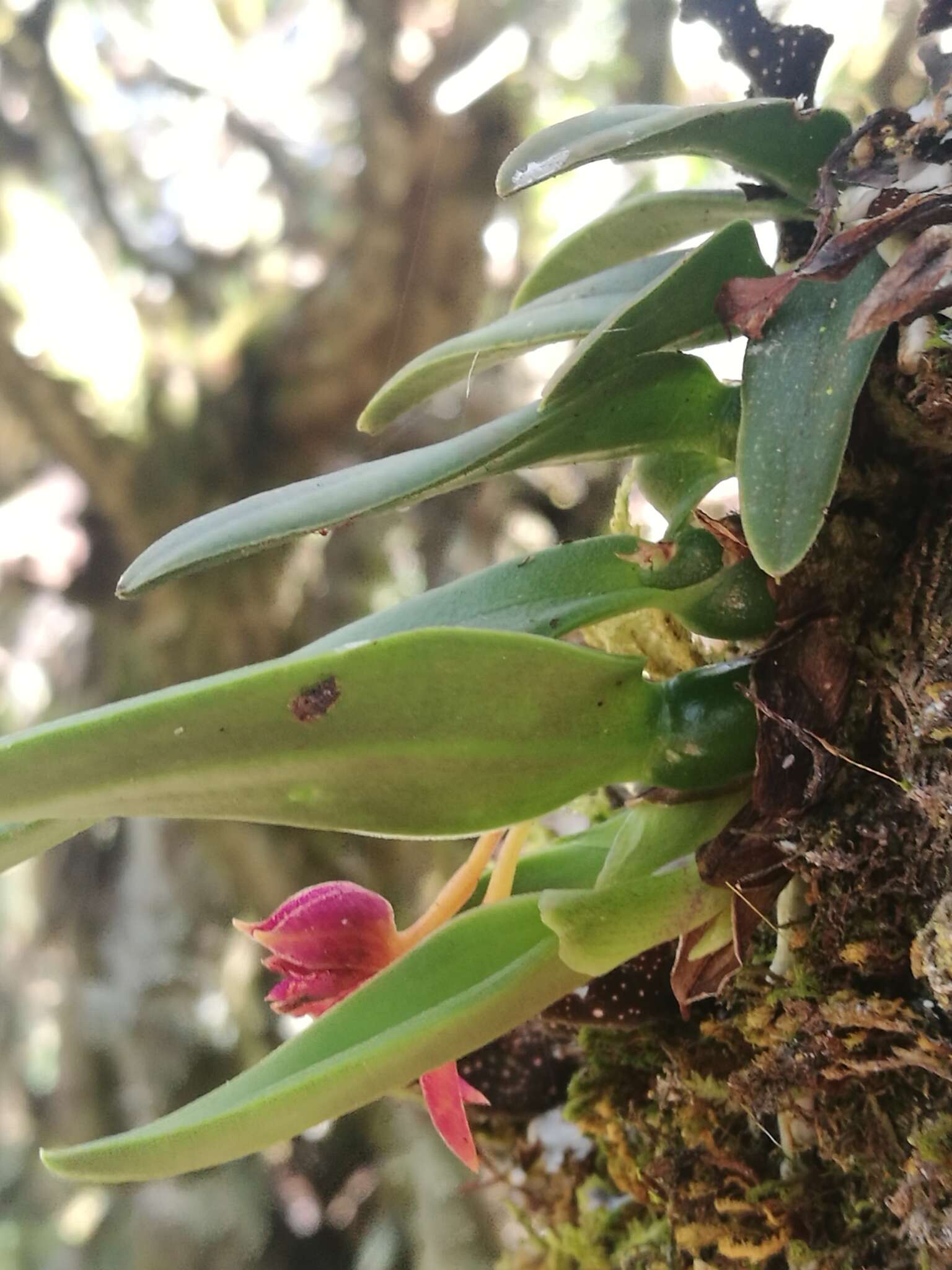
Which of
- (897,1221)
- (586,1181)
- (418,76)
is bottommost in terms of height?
(586,1181)

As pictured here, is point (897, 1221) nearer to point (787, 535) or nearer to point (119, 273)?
point (787, 535)

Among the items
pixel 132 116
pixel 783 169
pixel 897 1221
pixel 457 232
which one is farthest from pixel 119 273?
pixel 897 1221

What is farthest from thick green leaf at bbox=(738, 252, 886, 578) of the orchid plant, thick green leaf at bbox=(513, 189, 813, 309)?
thick green leaf at bbox=(513, 189, 813, 309)

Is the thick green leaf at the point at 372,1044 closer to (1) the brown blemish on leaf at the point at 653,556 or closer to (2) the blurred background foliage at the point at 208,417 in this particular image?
(1) the brown blemish on leaf at the point at 653,556

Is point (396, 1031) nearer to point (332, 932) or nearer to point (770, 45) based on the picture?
point (332, 932)

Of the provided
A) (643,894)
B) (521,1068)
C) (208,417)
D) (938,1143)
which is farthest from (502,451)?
(208,417)

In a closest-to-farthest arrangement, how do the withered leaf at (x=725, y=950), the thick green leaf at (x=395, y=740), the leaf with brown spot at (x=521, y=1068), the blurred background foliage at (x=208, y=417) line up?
the thick green leaf at (x=395, y=740)
the withered leaf at (x=725, y=950)
the leaf with brown spot at (x=521, y=1068)
the blurred background foliage at (x=208, y=417)

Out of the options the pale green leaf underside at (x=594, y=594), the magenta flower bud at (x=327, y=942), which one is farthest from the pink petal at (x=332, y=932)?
the pale green leaf underside at (x=594, y=594)
